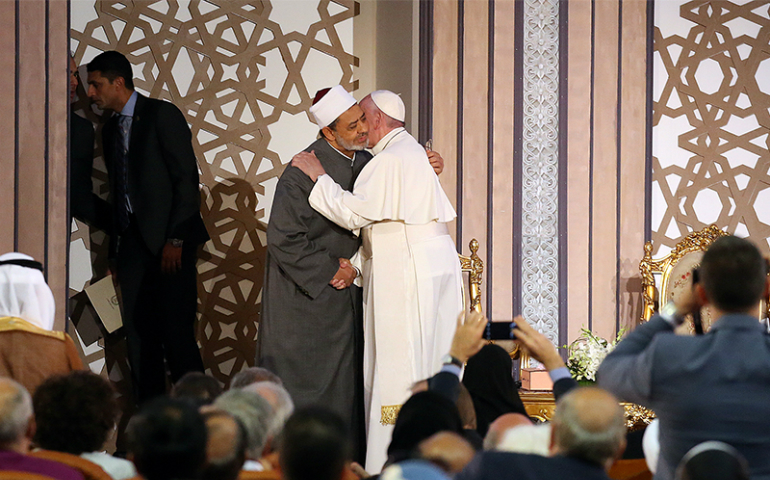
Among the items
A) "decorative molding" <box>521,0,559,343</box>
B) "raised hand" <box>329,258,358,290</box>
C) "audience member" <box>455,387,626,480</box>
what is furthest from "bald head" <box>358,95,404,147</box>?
"audience member" <box>455,387,626,480</box>

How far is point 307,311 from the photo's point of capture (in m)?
4.83

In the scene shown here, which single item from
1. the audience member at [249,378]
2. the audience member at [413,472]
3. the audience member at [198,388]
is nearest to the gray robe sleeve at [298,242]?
the audience member at [249,378]

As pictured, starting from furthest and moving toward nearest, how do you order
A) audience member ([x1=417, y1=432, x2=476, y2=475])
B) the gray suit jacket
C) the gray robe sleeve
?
1. the gray robe sleeve
2. the gray suit jacket
3. audience member ([x1=417, y1=432, x2=476, y2=475])

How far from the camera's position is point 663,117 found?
21.2 ft

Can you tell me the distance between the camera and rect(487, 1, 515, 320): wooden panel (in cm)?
601

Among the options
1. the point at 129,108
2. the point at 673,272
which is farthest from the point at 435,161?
the point at 129,108

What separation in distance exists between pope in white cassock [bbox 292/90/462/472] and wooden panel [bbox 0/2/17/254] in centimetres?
150

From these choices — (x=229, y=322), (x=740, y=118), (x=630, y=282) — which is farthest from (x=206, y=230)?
(x=740, y=118)

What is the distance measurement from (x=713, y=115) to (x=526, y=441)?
488 cm

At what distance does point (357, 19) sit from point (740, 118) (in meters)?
2.73

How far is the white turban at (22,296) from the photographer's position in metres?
3.97

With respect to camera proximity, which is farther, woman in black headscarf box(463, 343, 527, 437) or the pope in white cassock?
the pope in white cassock

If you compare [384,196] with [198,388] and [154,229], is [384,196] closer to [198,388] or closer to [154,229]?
[154,229]

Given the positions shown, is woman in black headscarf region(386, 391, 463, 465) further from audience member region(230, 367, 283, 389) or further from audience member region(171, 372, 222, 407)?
audience member region(230, 367, 283, 389)
